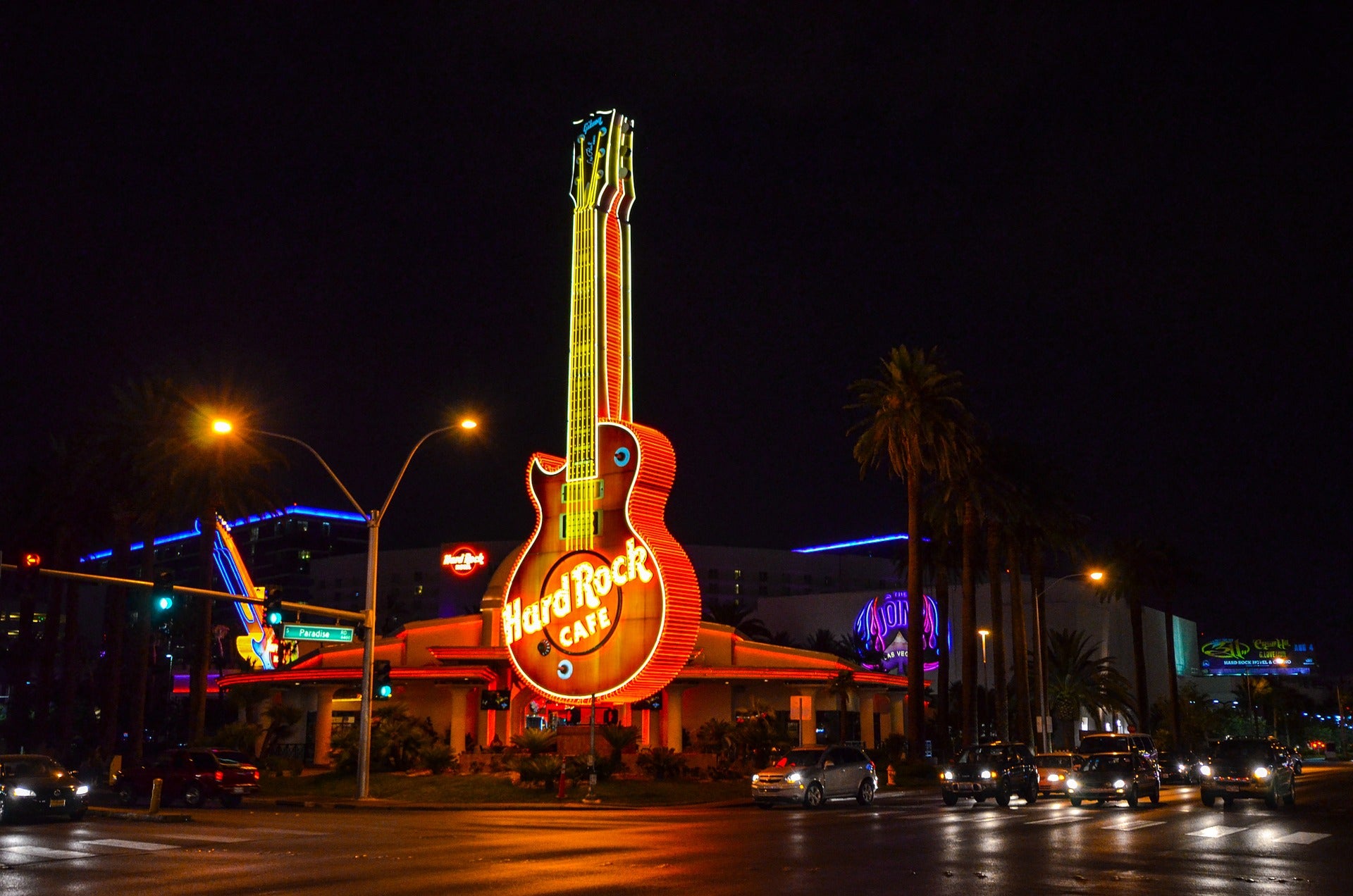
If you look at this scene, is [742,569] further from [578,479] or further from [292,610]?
[292,610]

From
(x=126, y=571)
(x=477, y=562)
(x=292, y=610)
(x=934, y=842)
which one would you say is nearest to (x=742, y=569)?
(x=477, y=562)

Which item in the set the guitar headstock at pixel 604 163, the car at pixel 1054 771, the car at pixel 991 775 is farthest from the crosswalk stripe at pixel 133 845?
the guitar headstock at pixel 604 163

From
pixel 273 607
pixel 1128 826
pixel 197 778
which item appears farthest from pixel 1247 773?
pixel 197 778

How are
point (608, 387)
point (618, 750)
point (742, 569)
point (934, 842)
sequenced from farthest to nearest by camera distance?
point (742, 569), point (608, 387), point (618, 750), point (934, 842)

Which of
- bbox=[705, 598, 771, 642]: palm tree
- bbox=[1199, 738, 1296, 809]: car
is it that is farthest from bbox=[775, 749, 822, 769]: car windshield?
bbox=[705, 598, 771, 642]: palm tree

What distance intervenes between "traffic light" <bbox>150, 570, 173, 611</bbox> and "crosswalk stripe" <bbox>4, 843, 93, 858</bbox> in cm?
877

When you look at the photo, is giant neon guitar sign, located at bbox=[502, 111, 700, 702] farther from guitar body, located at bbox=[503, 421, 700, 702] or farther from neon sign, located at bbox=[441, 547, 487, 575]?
neon sign, located at bbox=[441, 547, 487, 575]

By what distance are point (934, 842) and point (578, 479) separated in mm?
29080

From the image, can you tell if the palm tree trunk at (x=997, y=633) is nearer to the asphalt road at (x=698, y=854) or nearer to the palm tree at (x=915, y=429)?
the palm tree at (x=915, y=429)

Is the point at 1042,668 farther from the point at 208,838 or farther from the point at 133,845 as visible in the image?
the point at 133,845

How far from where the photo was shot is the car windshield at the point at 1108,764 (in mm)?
33094

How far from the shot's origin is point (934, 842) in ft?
68.4

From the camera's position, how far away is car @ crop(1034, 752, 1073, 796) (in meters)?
39.3

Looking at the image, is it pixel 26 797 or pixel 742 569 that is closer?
pixel 26 797
